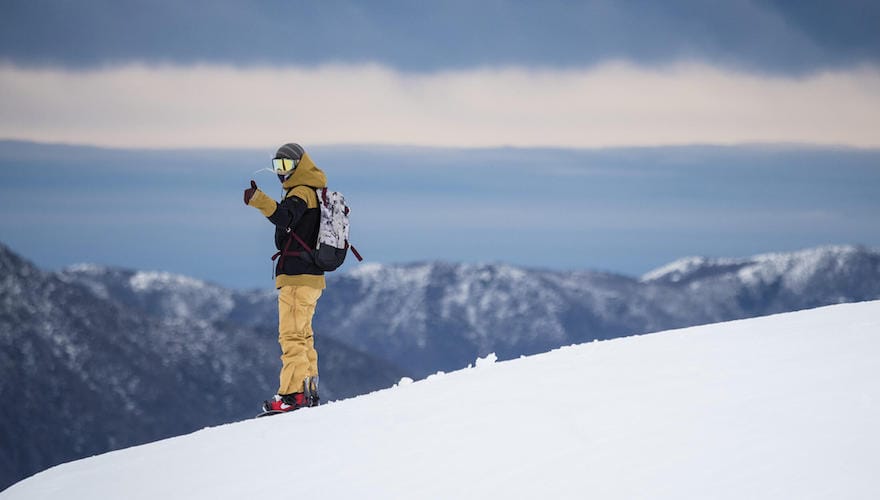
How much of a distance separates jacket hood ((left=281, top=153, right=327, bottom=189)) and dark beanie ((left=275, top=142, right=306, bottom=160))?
0.06 m

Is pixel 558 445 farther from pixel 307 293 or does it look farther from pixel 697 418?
pixel 307 293

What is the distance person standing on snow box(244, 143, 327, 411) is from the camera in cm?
1261

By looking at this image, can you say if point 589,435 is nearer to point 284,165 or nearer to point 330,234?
point 330,234

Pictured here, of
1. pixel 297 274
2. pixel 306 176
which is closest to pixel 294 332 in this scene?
pixel 297 274

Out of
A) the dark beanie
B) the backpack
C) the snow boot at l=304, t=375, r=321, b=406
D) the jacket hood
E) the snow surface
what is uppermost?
the dark beanie

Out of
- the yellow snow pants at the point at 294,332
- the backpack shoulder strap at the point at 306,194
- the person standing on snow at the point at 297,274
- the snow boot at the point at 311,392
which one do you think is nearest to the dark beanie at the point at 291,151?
the person standing on snow at the point at 297,274

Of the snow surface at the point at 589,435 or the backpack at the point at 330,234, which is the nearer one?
the snow surface at the point at 589,435

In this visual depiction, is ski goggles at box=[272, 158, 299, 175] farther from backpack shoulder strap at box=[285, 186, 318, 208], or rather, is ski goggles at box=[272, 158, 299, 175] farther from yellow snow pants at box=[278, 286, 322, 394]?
yellow snow pants at box=[278, 286, 322, 394]

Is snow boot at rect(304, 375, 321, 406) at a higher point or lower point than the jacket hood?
lower

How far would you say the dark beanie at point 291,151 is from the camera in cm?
1266

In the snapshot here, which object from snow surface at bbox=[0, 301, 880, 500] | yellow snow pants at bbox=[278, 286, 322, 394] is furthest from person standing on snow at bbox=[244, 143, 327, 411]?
snow surface at bbox=[0, 301, 880, 500]

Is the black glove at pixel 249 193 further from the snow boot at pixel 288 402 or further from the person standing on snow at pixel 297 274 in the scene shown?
the snow boot at pixel 288 402

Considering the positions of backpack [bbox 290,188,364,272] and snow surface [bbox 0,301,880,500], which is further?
backpack [bbox 290,188,364,272]

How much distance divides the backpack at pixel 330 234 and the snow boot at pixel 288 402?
158 cm
